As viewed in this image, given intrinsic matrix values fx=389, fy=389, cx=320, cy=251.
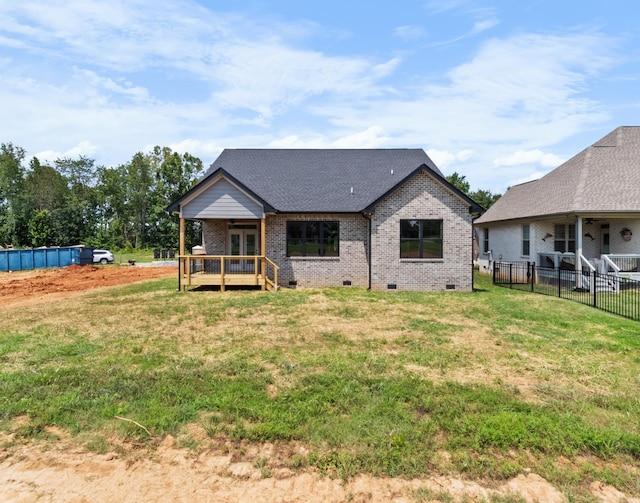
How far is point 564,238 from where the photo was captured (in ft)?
63.5

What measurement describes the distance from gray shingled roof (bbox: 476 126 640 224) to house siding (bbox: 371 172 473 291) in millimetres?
4589

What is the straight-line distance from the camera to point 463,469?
3807mm

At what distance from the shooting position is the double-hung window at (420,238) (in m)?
16.8

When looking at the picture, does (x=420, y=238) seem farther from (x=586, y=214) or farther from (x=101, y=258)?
(x=101, y=258)

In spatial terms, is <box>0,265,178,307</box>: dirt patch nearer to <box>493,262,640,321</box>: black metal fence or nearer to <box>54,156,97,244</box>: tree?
<box>493,262,640,321</box>: black metal fence

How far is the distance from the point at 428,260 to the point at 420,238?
1.01 meters

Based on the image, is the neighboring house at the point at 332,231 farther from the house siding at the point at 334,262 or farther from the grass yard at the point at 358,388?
the grass yard at the point at 358,388

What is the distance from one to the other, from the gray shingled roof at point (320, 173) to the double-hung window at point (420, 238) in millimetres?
1956

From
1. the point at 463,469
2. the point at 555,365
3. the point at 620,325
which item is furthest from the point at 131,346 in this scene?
the point at 620,325

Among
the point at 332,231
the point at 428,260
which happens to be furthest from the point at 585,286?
the point at 332,231

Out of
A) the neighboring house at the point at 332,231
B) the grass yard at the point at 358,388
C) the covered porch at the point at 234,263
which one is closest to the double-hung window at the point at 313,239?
the neighboring house at the point at 332,231

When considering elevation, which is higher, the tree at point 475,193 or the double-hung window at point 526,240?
the tree at point 475,193

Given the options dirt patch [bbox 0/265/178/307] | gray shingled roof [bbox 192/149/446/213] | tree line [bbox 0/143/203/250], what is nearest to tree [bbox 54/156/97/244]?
tree line [bbox 0/143/203/250]

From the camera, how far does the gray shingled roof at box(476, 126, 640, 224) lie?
54.7ft
